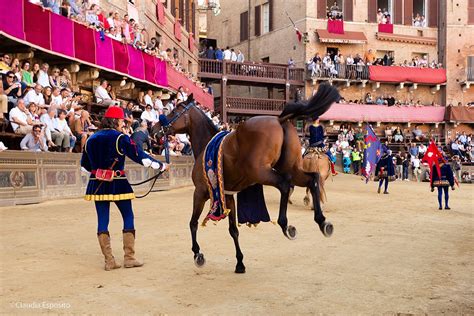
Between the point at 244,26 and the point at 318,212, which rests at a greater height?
the point at 244,26

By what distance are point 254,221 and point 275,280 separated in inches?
35.7

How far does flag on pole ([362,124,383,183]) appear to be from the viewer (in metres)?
19.6

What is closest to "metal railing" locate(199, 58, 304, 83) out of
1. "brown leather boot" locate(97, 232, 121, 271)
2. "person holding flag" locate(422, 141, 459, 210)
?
"person holding flag" locate(422, 141, 459, 210)

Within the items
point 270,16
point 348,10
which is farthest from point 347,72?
point 270,16

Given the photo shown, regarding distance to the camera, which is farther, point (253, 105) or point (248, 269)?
point (253, 105)

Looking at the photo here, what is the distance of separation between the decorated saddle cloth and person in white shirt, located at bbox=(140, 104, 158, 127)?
1154 cm

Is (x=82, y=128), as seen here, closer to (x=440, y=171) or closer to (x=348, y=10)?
(x=440, y=171)

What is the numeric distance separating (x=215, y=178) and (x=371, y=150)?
14.4 m

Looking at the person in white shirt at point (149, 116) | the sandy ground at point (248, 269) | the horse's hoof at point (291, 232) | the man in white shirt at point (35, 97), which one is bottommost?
the sandy ground at point (248, 269)

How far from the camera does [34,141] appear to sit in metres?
12.8

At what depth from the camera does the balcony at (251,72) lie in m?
36.7

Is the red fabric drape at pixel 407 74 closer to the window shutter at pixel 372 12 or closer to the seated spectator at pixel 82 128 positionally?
the window shutter at pixel 372 12

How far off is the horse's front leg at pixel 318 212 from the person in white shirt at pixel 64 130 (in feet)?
30.8

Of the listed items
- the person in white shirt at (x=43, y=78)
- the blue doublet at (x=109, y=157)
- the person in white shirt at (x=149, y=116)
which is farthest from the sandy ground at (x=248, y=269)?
the person in white shirt at (x=149, y=116)
